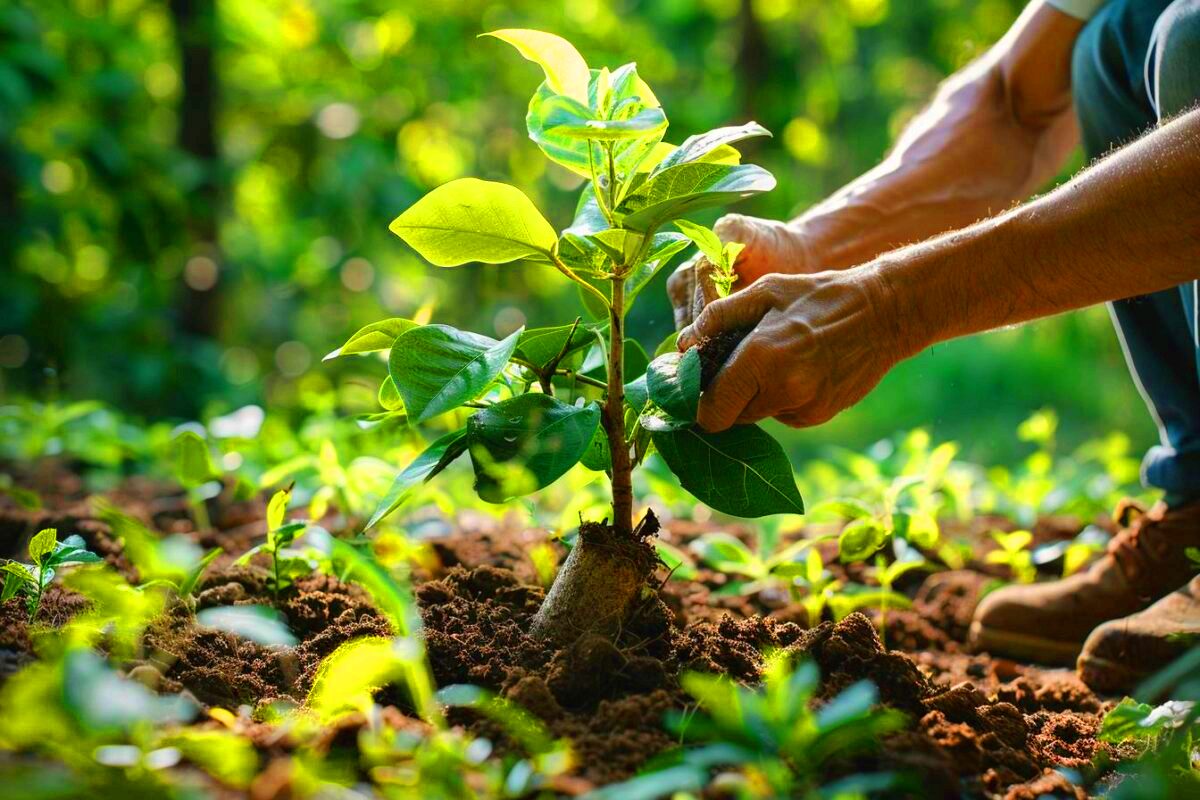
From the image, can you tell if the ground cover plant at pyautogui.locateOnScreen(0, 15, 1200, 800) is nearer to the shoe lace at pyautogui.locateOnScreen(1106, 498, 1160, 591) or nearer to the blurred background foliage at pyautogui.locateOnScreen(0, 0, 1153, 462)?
the shoe lace at pyautogui.locateOnScreen(1106, 498, 1160, 591)

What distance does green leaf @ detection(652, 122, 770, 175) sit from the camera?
1141 millimetres

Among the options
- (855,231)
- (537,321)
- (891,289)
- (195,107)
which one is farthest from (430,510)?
(537,321)

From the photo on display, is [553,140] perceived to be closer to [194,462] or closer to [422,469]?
[422,469]

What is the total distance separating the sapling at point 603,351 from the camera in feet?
3.67

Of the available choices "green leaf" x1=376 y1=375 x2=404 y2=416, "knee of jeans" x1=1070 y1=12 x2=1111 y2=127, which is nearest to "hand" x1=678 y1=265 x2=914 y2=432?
"green leaf" x1=376 y1=375 x2=404 y2=416

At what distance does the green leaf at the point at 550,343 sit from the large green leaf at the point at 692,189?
0.62 ft

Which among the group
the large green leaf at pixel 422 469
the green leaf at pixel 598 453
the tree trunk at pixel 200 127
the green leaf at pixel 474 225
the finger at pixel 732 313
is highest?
the tree trunk at pixel 200 127

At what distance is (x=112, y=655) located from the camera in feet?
3.48

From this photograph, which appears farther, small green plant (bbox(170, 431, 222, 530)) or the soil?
small green plant (bbox(170, 431, 222, 530))

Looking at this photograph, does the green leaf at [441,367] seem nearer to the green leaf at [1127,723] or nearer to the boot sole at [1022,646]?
the green leaf at [1127,723]

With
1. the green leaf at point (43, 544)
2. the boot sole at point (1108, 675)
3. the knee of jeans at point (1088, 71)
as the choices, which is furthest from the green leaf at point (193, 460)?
the knee of jeans at point (1088, 71)

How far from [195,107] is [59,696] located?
3.93 metres

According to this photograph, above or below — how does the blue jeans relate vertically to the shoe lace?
above

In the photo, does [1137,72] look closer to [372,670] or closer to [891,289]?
[891,289]
